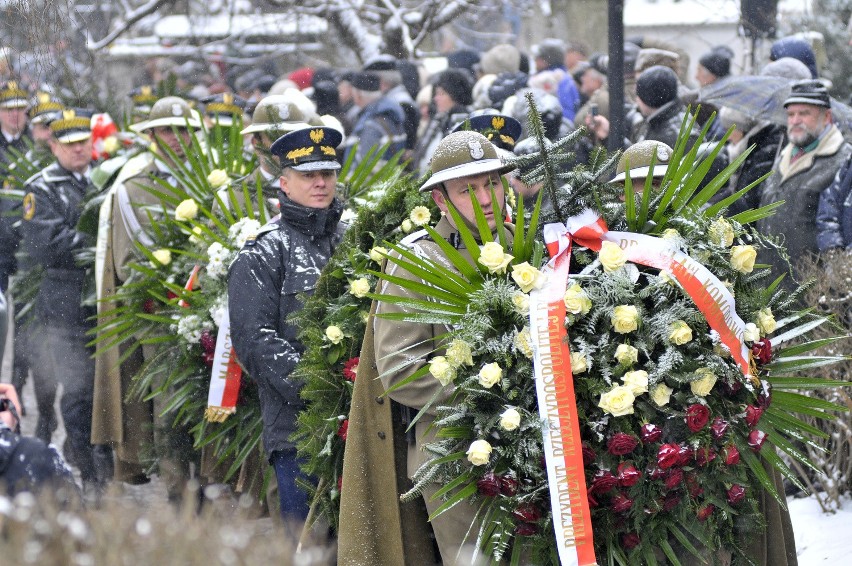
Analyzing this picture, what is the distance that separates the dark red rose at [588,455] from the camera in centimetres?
434

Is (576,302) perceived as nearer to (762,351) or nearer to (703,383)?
(703,383)

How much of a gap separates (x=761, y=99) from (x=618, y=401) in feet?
16.3

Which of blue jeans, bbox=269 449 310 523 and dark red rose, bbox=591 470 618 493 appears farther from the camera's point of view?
blue jeans, bbox=269 449 310 523

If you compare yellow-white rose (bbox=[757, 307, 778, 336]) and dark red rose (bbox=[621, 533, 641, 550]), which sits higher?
yellow-white rose (bbox=[757, 307, 778, 336])

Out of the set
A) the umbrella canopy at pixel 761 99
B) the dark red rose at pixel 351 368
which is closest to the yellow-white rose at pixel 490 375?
the dark red rose at pixel 351 368

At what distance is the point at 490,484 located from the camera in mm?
4352

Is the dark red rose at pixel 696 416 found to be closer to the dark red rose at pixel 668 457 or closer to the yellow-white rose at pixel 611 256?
the dark red rose at pixel 668 457

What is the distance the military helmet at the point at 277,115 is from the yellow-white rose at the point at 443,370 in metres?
3.22

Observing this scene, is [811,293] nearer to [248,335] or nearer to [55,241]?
[248,335]

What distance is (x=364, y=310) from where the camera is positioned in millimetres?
5484

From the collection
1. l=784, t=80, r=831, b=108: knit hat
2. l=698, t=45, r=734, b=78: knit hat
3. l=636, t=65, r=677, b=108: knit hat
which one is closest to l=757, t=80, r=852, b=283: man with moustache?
l=784, t=80, r=831, b=108: knit hat

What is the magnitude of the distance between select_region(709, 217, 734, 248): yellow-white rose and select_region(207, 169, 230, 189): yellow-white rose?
3577 mm

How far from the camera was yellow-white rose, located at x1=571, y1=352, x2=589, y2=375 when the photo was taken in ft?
14.3

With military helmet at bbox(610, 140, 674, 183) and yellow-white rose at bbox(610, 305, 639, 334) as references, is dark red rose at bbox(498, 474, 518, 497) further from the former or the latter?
military helmet at bbox(610, 140, 674, 183)
